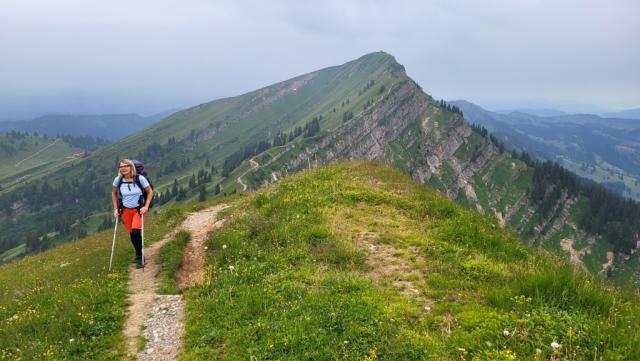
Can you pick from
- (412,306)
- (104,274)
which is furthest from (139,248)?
(412,306)

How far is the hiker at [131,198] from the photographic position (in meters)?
17.7

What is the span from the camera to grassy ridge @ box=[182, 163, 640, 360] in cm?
926

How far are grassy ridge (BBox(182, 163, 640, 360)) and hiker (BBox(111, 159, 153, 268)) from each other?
3.20 m

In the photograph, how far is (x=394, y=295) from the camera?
12203 millimetres

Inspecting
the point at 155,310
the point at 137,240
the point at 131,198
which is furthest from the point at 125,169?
Answer: the point at 155,310

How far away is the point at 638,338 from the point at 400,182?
17.6m

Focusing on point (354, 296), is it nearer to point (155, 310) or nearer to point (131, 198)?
point (155, 310)

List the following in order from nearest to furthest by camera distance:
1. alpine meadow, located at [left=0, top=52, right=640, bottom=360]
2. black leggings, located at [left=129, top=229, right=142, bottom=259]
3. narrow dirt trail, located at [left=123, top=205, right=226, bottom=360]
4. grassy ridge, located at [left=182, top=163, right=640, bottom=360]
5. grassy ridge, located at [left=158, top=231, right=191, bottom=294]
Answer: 1. grassy ridge, located at [left=182, top=163, right=640, bottom=360]
2. alpine meadow, located at [left=0, top=52, right=640, bottom=360]
3. narrow dirt trail, located at [left=123, top=205, right=226, bottom=360]
4. grassy ridge, located at [left=158, top=231, right=191, bottom=294]
5. black leggings, located at [left=129, top=229, right=142, bottom=259]

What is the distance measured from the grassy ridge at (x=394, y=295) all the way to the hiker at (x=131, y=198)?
10.5ft

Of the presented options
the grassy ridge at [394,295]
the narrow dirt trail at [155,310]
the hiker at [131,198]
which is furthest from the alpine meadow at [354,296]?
the hiker at [131,198]

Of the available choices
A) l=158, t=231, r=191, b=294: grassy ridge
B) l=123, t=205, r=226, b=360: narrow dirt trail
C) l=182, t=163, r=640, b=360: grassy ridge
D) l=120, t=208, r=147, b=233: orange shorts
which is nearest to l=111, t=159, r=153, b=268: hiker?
l=120, t=208, r=147, b=233: orange shorts

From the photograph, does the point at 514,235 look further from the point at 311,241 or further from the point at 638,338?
the point at 638,338

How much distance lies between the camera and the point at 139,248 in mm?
18453

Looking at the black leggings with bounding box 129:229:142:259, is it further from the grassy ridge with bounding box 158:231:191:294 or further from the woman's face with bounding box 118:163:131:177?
the woman's face with bounding box 118:163:131:177
